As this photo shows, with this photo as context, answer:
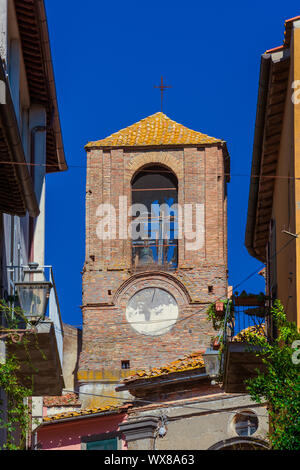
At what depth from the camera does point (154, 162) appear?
44.3 m

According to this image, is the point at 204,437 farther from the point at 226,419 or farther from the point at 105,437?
the point at 105,437

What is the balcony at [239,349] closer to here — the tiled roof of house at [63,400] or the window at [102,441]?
the window at [102,441]

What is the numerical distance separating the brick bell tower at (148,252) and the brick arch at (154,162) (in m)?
0.03

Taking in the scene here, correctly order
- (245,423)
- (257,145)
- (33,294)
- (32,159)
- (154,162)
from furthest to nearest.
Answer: (154,162)
(245,423)
(32,159)
(257,145)
(33,294)

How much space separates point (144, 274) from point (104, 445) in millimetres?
14430

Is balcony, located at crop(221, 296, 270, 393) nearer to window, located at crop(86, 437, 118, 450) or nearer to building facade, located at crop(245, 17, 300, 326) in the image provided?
building facade, located at crop(245, 17, 300, 326)

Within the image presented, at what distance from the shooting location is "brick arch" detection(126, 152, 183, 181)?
144ft

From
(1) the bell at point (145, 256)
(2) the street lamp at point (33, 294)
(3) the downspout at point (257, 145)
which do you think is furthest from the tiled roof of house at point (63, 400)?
(2) the street lamp at point (33, 294)

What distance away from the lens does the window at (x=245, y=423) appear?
26.0 m

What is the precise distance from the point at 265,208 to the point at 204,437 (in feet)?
16.4

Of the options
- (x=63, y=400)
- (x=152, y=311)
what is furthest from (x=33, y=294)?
(x=152, y=311)

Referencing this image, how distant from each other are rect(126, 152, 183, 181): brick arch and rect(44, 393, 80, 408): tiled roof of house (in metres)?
6.74

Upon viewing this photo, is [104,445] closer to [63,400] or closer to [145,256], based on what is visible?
[63,400]

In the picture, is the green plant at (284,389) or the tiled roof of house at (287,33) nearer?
the green plant at (284,389)
